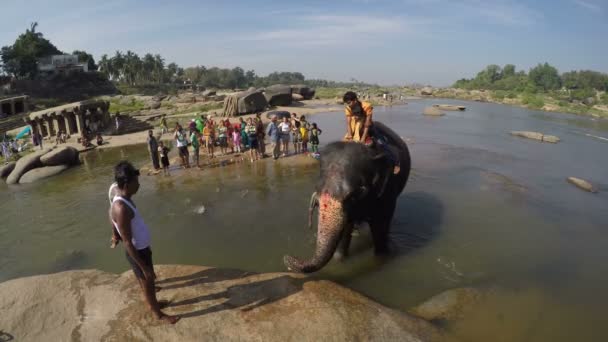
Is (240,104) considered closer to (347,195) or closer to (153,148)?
(153,148)

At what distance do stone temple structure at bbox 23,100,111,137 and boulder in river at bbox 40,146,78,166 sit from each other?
5.89 m

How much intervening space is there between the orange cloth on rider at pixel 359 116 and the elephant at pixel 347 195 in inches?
22.2

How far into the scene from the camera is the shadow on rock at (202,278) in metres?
5.69

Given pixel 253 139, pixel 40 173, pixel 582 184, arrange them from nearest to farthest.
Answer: pixel 582 184
pixel 253 139
pixel 40 173

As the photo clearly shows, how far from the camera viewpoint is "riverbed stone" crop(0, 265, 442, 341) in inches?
178

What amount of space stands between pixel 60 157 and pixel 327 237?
1883 centimetres

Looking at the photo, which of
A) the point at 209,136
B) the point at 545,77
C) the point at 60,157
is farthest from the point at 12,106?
the point at 545,77

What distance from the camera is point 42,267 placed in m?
7.79

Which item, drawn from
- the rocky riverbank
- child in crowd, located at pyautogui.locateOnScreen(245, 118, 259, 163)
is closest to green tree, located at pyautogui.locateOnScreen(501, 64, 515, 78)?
the rocky riverbank

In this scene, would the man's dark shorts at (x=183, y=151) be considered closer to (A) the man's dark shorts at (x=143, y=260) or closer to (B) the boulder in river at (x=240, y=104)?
(A) the man's dark shorts at (x=143, y=260)

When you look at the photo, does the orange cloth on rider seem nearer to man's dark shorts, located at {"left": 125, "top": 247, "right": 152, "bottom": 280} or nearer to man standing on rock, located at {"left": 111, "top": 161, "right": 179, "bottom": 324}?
man standing on rock, located at {"left": 111, "top": 161, "right": 179, "bottom": 324}

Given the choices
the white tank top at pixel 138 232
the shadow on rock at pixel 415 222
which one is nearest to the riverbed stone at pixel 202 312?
the white tank top at pixel 138 232

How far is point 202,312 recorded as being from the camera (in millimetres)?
4887

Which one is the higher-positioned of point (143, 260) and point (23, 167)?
point (143, 260)
